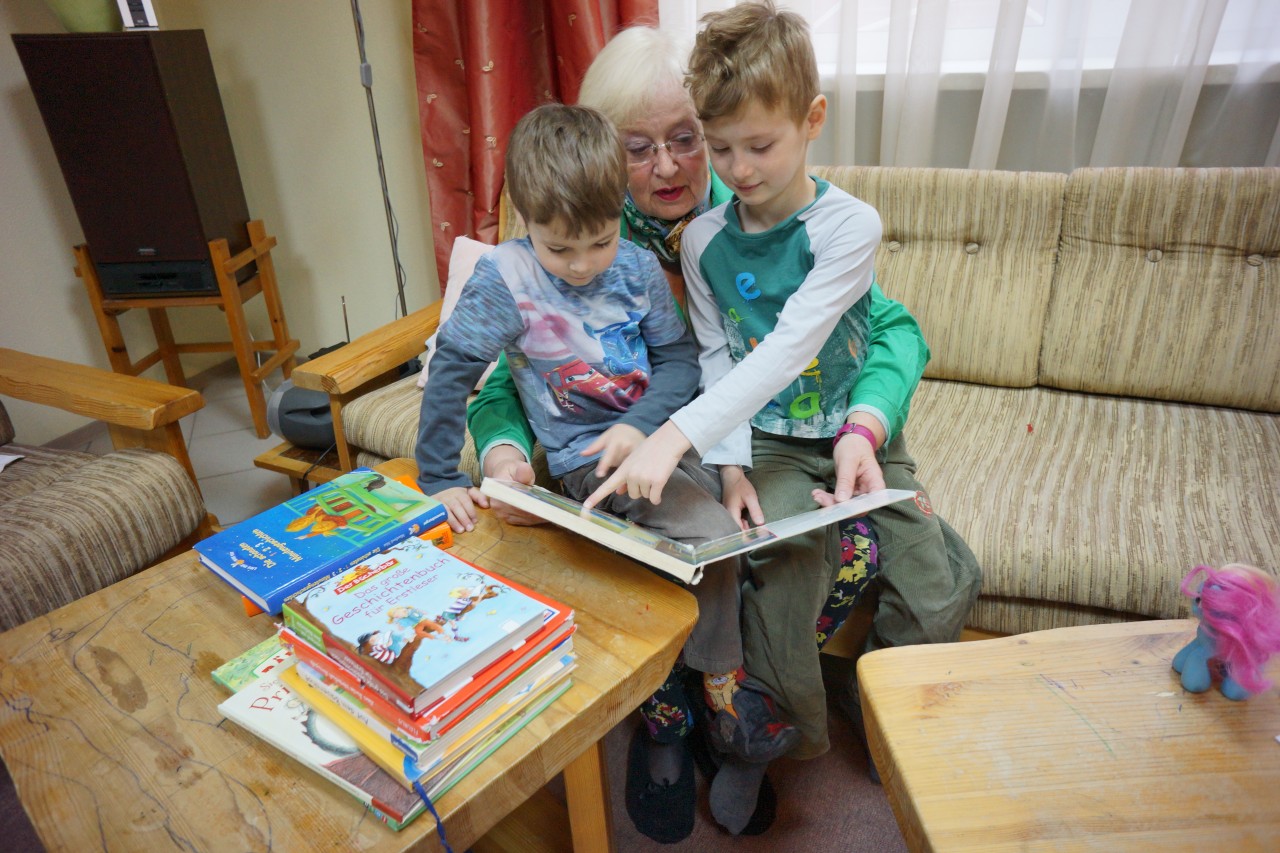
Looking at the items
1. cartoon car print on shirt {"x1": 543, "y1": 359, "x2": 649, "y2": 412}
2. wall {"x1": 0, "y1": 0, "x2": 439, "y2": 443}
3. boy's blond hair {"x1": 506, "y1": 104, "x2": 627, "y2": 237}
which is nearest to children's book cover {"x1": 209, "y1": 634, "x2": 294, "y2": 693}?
cartoon car print on shirt {"x1": 543, "y1": 359, "x2": 649, "y2": 412}

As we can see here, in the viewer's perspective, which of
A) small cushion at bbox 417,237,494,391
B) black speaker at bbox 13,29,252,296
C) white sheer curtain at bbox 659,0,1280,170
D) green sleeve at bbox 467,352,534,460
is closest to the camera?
A: green sleeve at bbox 467,352,534,460

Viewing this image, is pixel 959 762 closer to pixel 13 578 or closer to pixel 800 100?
pixel 800 100

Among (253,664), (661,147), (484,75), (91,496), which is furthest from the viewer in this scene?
(484,75)

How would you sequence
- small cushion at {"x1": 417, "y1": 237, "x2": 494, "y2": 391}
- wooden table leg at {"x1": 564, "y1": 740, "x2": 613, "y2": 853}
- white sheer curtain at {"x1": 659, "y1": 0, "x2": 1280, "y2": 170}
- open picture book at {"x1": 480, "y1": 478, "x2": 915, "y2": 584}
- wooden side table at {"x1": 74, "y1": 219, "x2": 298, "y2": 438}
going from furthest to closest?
wooden side table at {"x1": 74, "y1": 219, "x2": 298, "y2": 438} < small cushion at {"x1": 417, "y1": 237, "x2": 494, "y2": 391} < white sheer curtain at {"x1": 659, "y1": 0, "x2": 1280, "y2": 170} < wooden table leg at {"x1": 564, "y1": 740, "x2": 613, "y2": 853} < open picture book at {"x1": 480, "y1": 478, "x2": 915, "y2": 584}

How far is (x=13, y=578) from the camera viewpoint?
4.35 feet

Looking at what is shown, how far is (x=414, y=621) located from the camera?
0.85 meters

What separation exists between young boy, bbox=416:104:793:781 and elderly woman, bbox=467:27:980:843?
0.19 feet

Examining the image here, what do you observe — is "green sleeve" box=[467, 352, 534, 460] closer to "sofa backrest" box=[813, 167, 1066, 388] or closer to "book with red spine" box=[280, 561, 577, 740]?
"book with red spine" box=[280, 561, 577, 740]

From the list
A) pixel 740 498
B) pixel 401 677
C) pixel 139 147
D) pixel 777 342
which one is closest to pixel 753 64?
pixel 777 342

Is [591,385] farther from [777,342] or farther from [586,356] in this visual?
[777,342]

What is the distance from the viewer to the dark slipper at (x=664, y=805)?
128cm

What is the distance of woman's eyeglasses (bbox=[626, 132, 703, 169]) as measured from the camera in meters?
1.26

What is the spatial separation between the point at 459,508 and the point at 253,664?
1.17 ft

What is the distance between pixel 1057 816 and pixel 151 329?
10.8ft
